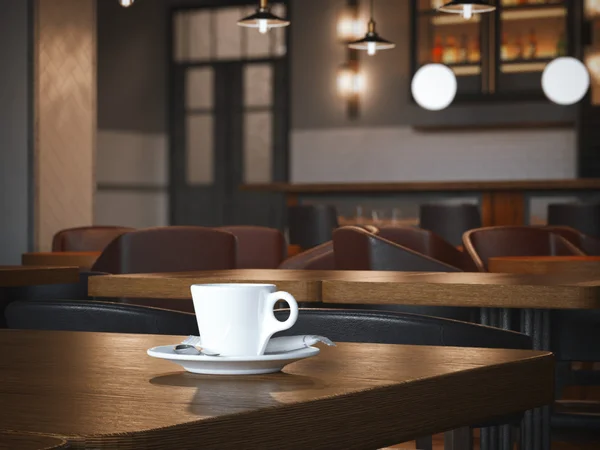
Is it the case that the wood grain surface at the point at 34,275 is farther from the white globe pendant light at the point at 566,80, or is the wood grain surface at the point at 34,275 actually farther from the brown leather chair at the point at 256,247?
the white globe pendant light at the point at 566,80

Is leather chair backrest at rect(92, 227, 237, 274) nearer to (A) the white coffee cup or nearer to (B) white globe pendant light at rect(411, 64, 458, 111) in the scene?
(A) the white coffee cup

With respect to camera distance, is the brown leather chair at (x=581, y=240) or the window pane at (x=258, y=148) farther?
the window pane at (x=258, y=148)

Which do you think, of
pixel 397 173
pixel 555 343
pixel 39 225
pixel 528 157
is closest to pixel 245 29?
pixel 397 173

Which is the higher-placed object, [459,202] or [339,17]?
[339,17]

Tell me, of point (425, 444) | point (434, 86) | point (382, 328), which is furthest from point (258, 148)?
point (382, 328)

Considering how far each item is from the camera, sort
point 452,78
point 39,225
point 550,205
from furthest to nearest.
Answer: point 452,78 → point 39,225 → point 550,205

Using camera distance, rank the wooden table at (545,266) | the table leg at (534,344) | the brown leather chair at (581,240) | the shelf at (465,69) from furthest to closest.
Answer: the shelf at (465,69)
the brown leather chair at (581,240)
the wooden table at (545,266)
the table leg at (534,344)

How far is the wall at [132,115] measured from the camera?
11305 millimetres

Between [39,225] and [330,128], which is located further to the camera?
[330,128]

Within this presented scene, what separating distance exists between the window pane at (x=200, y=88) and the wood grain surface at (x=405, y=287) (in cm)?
892

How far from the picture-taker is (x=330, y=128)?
1085cm

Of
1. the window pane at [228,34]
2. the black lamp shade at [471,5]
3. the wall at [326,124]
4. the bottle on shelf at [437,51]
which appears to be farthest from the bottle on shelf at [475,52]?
the black lamp shade at [471,5]

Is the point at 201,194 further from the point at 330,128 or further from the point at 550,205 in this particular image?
the point at 550,205

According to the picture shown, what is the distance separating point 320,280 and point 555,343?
1.90ft
